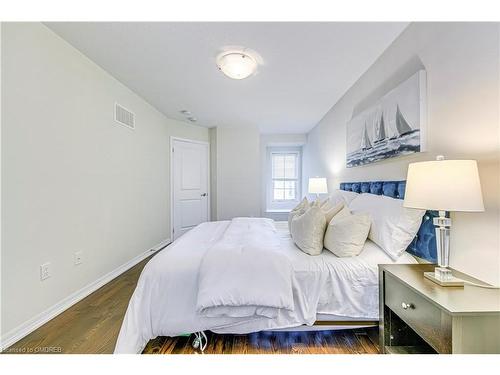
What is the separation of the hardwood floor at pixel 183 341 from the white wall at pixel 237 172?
3.08 metres

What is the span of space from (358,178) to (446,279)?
1.67 metres

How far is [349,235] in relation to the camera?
1.61 meters

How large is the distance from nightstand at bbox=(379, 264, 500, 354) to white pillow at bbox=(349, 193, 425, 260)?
187 millimetres

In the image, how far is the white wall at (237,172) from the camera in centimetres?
478

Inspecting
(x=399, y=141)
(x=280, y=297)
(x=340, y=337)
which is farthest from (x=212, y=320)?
(x=399, y=141)

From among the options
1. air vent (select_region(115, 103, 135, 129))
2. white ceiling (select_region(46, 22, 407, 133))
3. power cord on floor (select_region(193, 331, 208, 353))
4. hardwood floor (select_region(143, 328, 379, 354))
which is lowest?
hardwood floor (select_region(143, 328, 379, 354))

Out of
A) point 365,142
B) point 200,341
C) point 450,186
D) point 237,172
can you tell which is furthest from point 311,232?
point 237,172

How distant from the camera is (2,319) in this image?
5.02 ft

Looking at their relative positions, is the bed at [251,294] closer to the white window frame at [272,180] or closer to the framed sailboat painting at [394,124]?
the framed sailboat painting at [394,124]

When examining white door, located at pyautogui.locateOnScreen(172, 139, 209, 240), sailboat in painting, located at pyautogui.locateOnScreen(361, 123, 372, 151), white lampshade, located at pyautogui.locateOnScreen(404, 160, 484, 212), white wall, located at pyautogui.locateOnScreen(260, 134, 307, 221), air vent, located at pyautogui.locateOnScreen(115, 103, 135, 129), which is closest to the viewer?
white lampshade, located at pyautogui.locateOnScreen(404, 160, 484, 212)

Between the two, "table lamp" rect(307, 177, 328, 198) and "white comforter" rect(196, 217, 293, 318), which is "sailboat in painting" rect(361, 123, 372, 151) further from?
"white comforter" rect(196, 217, 293, 318)

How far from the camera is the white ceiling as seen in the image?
183 cm

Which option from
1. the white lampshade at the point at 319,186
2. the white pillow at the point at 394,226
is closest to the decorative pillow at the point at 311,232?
the white pillow at the point at 394,226

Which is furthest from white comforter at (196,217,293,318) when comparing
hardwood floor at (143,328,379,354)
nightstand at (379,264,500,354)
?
nightstand at (379,264,500,354)
